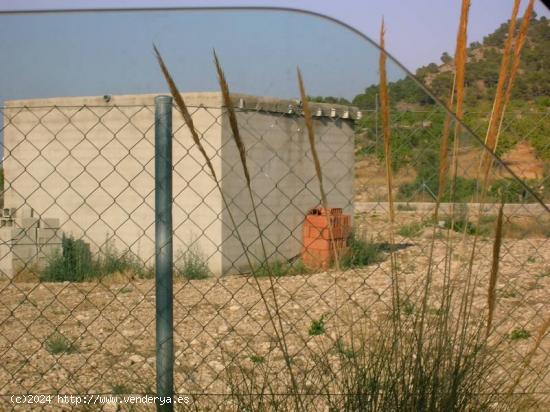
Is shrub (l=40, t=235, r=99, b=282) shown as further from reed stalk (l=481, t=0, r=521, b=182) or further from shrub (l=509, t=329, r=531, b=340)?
reed stalk (l=481, t=0, r=521, b=182)

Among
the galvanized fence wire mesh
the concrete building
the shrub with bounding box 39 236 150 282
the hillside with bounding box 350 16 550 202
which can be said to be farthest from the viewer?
the concrete building

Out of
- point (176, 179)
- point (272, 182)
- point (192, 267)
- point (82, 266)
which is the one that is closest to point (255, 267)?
point (192, 267)

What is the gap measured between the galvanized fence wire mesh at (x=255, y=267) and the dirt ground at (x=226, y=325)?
0.02 m

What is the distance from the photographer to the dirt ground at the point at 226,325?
2.52 m

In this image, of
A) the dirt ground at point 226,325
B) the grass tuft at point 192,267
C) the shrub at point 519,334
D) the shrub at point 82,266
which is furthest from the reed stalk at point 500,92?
the shrub at point 82,266

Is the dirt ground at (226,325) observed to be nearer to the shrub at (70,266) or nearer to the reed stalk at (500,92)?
the shrub at (70,266)

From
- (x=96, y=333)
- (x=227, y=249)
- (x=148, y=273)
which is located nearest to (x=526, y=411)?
(x=96, y=333)

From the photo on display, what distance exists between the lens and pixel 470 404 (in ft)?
7.03

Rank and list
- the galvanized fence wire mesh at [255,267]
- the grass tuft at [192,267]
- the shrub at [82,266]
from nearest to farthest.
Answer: the galvanized fence wire mesh at [255,267], the grass tuft at [192,267], the shrub at [82,266]

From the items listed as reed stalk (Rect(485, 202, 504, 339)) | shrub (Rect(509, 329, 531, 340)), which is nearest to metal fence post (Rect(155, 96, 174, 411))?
reed stalk (Rect(485, 202, 504, 339))

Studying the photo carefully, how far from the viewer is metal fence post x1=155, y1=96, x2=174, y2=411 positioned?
234 cm

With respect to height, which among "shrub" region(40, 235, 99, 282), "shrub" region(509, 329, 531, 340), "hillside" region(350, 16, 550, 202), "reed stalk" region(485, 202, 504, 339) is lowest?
"shrub" region(40, 235, 99, 282)

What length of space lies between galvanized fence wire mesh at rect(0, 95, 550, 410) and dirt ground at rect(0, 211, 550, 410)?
2cm

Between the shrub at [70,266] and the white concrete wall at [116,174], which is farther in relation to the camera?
the white concrete wall at [116,174]
